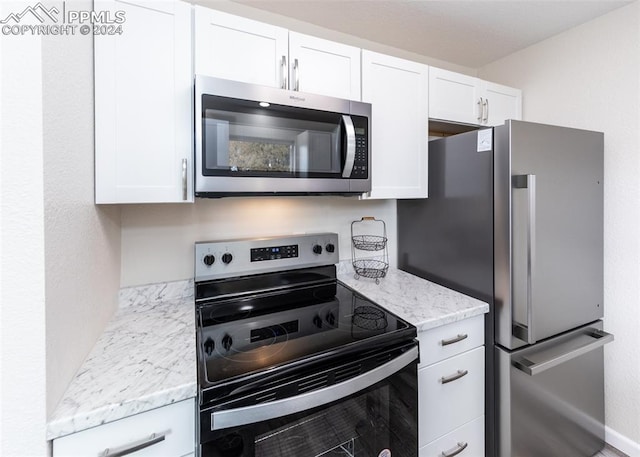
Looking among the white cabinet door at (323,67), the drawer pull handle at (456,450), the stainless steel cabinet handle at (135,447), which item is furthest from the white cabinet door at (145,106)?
the drawer pull handle at (456,450)

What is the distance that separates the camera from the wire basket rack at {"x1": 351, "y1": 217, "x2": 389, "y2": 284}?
187 centimetres

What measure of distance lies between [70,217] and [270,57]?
Result: 98 cm

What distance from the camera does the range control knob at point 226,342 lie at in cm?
105

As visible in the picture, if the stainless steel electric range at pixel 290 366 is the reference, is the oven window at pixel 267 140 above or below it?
above

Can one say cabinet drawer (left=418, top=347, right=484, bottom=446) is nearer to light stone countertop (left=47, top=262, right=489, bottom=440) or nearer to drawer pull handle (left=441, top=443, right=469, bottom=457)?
drawer pull handle (left=441, top=443, right=469, bottom=457)

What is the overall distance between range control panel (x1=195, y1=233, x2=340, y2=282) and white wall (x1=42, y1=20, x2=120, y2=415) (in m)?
0.42

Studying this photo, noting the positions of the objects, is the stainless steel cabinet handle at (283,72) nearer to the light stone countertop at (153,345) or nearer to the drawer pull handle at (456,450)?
the light stone countertop at (153,345)

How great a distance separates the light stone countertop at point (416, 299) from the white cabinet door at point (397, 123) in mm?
515

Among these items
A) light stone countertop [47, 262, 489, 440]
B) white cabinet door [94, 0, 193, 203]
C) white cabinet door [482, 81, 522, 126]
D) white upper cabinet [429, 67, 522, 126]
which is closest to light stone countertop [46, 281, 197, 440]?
light stone countertop [47, 262, 489, 440]

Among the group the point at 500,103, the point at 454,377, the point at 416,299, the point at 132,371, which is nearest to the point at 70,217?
the point at 132,371

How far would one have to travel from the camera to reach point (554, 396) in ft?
4.78

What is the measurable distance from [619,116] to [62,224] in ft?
8.57

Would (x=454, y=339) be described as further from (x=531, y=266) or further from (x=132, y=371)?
(x=132, y=371)

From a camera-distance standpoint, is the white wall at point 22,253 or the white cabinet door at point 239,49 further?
the white cabinet door at point 239,49
